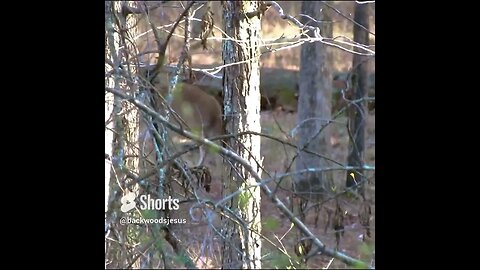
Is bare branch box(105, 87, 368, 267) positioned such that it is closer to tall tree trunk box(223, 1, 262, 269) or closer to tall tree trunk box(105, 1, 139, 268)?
tall tree trunk box(105, 1, 139, 268)

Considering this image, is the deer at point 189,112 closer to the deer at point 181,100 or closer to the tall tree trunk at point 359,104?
the deer at point 181,100

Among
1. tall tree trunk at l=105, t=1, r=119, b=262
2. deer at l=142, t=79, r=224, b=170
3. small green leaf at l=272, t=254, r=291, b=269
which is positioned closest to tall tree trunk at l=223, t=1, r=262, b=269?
deer at l=142, t=79, r=224, b=170

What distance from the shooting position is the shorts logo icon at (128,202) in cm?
214

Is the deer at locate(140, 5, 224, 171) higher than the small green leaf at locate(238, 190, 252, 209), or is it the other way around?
the deer at locate(140, 5, 224, 171)

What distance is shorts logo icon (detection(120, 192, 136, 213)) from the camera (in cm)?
214

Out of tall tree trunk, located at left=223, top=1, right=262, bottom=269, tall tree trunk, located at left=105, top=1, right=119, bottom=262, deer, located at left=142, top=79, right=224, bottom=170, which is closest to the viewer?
tall tree trunk, located at left=105, top=1, right=119, bottom=262

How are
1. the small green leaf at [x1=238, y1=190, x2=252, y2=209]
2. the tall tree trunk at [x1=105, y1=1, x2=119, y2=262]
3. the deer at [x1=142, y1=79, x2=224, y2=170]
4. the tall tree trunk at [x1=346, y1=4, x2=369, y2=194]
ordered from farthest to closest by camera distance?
the tall tree trunk at [x1=346, y1=4, x2=369, y2=194]
the deer at [x1=142, y1=79, x2=224, y2=170]
the small green leaf at [x1=238, y1=190, x2=252, y2=209]
the tall tree trunk at [x1=105, y1=1, x2=119, y2=262]

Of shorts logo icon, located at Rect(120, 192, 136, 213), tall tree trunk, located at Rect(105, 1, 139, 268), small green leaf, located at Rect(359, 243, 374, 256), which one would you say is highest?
tall tree trunk, located at Rect(105, 1, 139, 268)

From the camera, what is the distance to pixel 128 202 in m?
2.16

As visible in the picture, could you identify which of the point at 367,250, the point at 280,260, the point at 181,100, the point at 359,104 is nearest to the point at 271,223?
the point at 280,260
